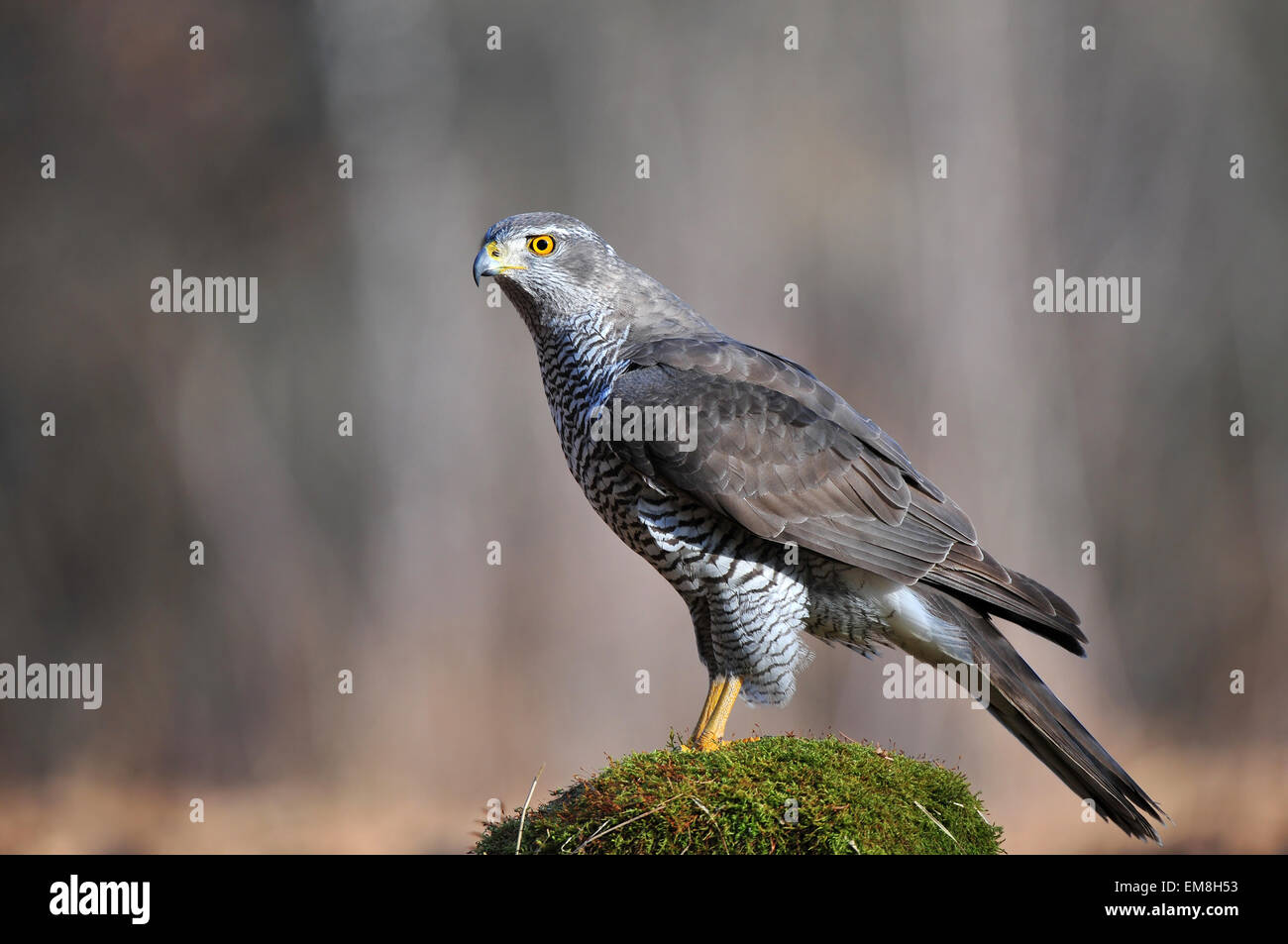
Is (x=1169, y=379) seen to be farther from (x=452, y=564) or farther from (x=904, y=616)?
(x=904, y=616)

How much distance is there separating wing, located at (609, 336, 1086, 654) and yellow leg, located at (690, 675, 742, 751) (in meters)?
0.56

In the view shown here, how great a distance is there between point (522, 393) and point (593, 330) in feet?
15.8

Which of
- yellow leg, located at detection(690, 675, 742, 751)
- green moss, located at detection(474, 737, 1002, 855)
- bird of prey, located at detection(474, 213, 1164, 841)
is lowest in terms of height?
green moss, located at detection(474, 737, 1002, 855)

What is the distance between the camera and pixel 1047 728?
3289 mm

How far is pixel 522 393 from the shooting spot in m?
8.63

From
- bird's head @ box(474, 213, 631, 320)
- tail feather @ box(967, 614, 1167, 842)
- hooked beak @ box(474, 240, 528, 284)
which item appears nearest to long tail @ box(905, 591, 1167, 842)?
tail feather @ box(967, 614, 1167, 842)

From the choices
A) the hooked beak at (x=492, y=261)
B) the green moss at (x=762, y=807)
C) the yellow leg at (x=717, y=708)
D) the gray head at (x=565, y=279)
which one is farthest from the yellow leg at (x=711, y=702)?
the hooked beak at (x=492, y=261)

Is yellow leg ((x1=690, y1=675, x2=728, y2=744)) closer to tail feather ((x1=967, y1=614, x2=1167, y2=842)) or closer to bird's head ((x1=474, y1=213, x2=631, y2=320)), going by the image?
tail feather ((x1=967, y1=614, x2=1167, y2=842))

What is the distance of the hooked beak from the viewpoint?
3881 mm

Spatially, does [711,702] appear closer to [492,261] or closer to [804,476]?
[804,476]

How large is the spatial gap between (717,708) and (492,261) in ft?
5.90

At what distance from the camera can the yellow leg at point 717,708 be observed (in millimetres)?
3549

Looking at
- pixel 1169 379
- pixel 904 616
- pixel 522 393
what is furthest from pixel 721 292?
pixel 904 616
